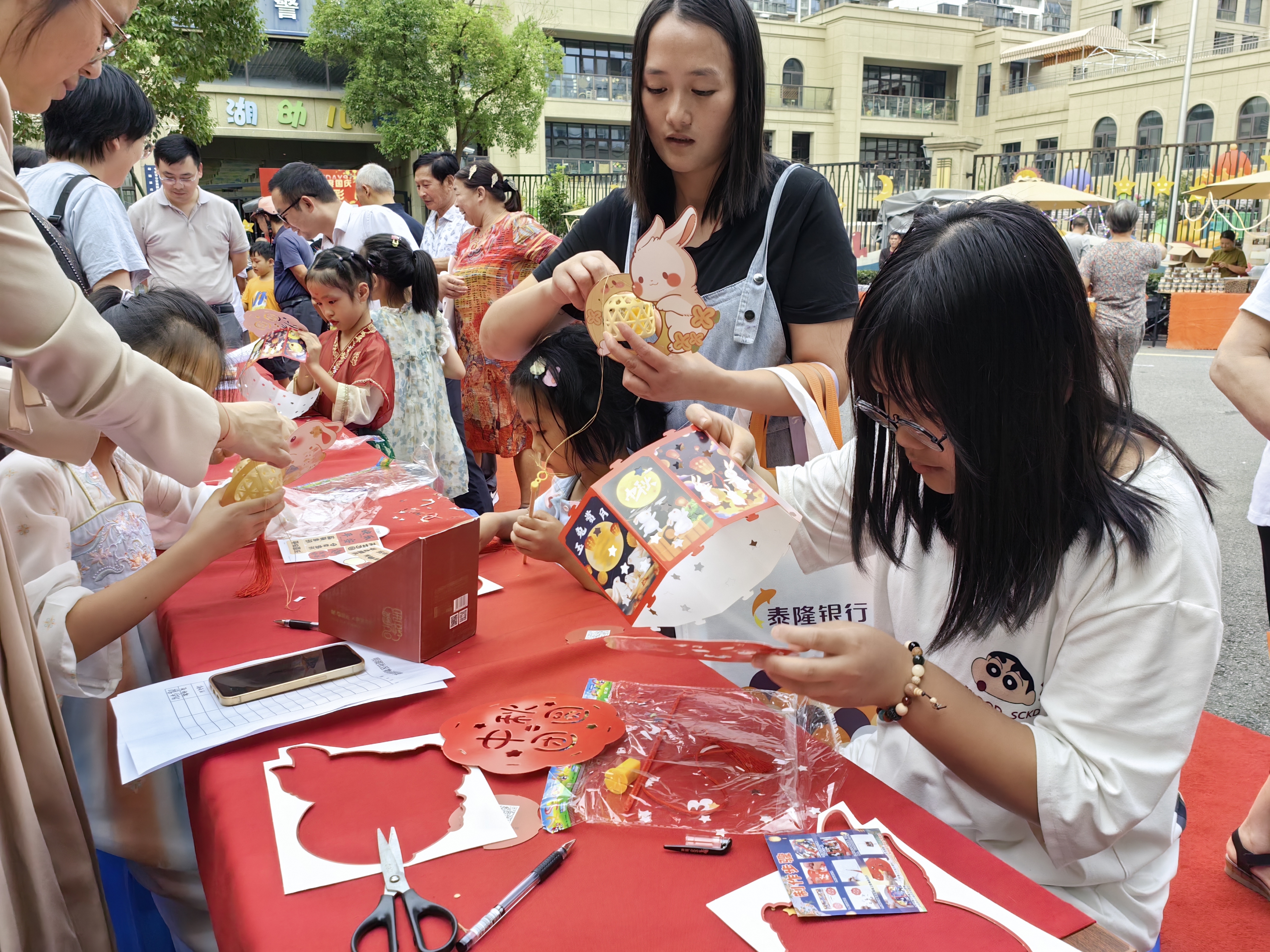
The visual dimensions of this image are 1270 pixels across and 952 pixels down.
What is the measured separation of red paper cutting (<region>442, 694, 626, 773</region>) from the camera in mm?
973


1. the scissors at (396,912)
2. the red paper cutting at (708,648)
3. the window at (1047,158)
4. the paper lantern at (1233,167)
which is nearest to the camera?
the scissors at (396,912)

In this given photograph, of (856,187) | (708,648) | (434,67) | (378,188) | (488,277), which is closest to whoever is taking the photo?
(708,648)

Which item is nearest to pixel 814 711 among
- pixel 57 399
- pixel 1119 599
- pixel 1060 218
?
pixel 1119 599

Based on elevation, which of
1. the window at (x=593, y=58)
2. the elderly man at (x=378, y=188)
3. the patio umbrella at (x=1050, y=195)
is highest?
the window at (x=593, y=58)

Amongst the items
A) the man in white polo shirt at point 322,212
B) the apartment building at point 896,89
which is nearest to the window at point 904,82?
the apartment building at point 896,89

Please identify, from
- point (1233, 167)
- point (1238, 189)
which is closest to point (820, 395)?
point (1238, 189)

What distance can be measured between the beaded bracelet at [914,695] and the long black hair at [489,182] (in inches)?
136

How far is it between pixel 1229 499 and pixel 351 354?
14.9 ft

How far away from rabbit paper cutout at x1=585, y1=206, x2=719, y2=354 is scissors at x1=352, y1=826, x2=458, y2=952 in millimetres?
738

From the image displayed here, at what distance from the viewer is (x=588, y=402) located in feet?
5.83

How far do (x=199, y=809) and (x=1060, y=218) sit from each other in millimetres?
19832

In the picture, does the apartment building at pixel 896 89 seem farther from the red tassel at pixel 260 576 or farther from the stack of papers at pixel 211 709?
the stack of papers at pixel 211 709

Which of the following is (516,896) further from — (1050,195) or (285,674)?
(1050,195)

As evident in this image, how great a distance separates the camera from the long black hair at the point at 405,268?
340 centimetres
